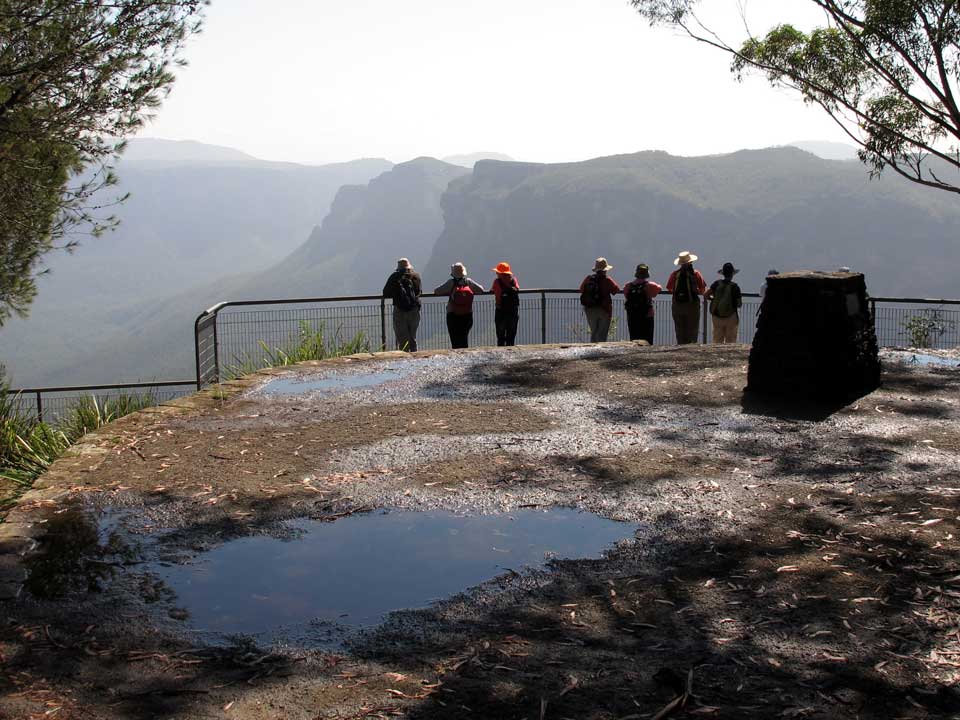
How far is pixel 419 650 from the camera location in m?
4.67

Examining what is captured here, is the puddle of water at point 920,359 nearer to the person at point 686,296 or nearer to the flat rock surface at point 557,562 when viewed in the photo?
the flat rock surface at point 557,562

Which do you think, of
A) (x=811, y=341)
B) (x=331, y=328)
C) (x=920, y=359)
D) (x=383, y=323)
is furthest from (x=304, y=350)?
(x=920, y=359)

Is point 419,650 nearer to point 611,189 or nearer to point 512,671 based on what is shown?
point 512,671

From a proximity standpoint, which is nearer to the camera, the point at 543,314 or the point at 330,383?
the point at 330,383

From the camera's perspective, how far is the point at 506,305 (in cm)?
1527

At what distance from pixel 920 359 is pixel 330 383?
7.13 m

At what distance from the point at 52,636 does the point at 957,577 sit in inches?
177

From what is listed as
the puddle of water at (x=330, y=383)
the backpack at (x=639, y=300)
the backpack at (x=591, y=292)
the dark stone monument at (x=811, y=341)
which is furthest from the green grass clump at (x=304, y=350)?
the dark stone monument at (x=811, y=341)

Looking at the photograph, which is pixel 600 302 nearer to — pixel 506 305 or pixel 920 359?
pixel 506 305

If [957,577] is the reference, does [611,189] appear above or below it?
above

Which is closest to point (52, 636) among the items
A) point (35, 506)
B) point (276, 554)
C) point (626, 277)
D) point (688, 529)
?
point (276, 554)

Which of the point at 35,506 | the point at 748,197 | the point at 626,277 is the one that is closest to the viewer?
the point at 35,506

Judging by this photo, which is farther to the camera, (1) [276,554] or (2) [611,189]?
(2) [611,189]

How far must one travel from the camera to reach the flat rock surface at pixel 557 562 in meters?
4.26
